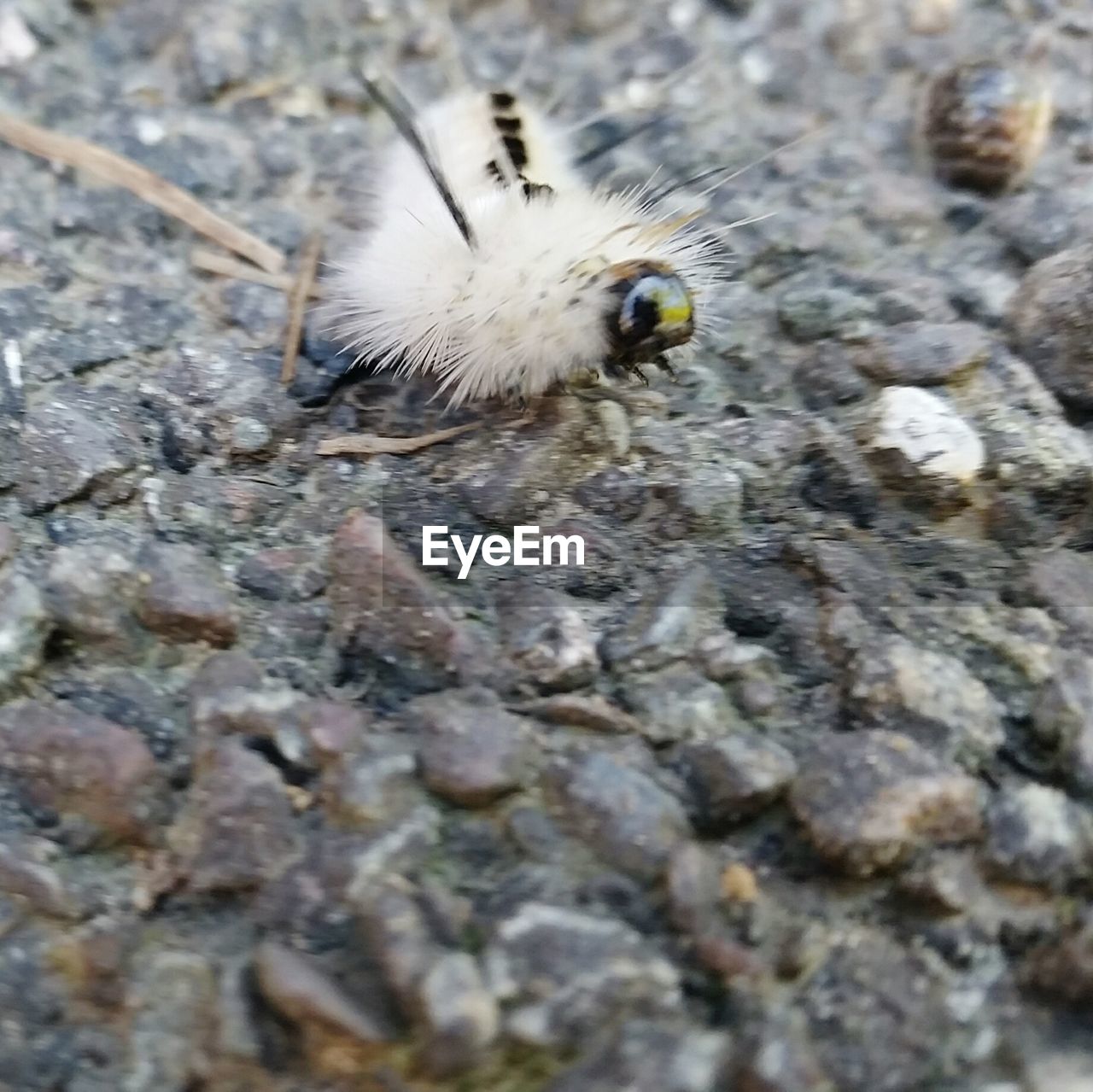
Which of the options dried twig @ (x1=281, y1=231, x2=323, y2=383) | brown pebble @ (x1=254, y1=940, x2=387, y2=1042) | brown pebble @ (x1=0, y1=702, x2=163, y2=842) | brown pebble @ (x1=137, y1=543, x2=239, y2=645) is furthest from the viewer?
dried twig @ (x1=281, y1=231, x2=323, y2=383)

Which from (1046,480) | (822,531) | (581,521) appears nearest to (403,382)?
(581,521)

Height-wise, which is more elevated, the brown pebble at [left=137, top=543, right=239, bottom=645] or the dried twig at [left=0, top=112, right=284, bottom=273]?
the dried twig at [left=0, top=112, right=284, bottom=273]

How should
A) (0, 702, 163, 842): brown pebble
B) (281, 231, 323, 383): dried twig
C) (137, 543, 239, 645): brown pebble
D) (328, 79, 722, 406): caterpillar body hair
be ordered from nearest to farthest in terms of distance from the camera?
(0, 702, 163, 842): brown pebble → (137, 543, 239, 645): brown pebble → (328, 79, 722, 406): caterpillar body hair → (281, 231, 323, 383): dried twig

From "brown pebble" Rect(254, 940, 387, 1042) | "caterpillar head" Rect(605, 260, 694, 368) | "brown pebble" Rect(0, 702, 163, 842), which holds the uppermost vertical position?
"caterpillar head" Rect(605, 260, 694, 368)

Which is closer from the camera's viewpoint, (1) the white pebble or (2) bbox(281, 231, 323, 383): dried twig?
(1) the white pebble

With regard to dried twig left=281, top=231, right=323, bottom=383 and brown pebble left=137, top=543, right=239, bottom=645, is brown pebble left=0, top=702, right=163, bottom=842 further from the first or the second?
dried twig left=281, top=231, right=323, bottom=383

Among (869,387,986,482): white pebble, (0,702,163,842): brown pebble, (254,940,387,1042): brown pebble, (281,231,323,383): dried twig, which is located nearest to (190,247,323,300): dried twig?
(281,231,323,383): dried twig

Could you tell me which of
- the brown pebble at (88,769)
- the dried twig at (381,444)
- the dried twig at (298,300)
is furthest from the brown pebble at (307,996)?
the dried twig at (298,300)
